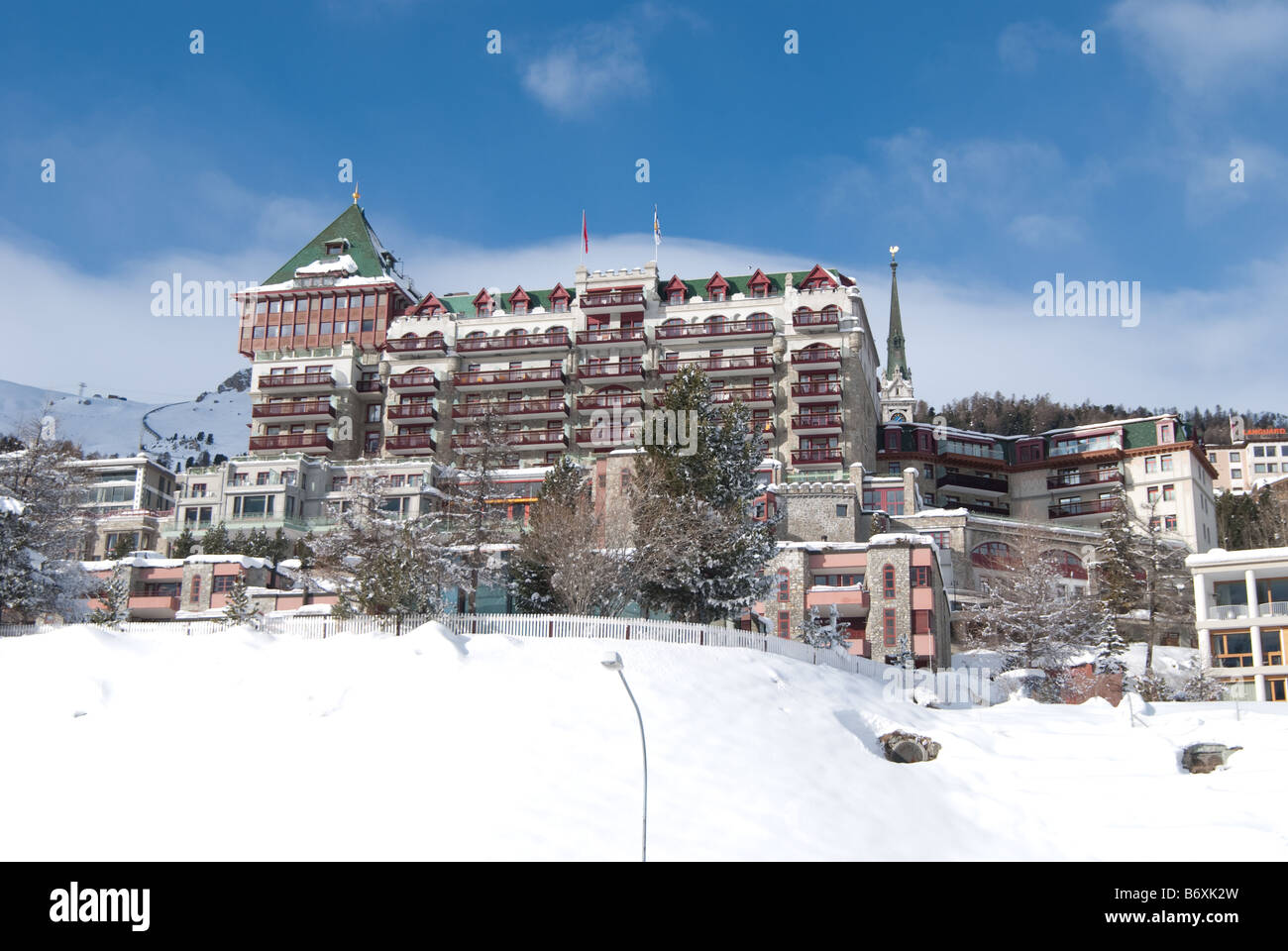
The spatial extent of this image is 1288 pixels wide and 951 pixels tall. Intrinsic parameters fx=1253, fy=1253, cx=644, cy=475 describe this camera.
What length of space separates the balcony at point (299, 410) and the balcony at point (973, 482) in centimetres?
4682

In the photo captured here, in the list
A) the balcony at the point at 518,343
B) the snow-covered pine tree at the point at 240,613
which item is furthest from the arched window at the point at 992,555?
the snow-covered pine tree at the point at 240,613

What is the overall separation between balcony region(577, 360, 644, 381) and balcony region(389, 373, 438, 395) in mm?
11259

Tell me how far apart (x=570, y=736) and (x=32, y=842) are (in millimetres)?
12756

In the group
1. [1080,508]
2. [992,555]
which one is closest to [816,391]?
[992,555]

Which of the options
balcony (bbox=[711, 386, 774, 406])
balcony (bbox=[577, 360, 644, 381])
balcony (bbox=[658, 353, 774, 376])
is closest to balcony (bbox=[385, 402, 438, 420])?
balcony (bbox=[577, 360, 644, 381])

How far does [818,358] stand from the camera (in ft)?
298

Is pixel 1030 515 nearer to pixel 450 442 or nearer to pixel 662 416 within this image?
pixel 450 442

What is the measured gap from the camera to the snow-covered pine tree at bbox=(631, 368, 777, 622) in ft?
155

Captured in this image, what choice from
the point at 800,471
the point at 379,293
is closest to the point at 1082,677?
the point at 800,471

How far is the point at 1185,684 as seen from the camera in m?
50.3

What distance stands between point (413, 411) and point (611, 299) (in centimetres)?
1739

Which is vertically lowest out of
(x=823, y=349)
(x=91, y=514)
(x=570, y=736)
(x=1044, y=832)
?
(x=1044, y=832)

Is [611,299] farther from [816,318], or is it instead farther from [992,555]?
[992,555]

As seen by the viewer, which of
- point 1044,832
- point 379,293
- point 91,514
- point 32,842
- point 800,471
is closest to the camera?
Result: point 32,842
